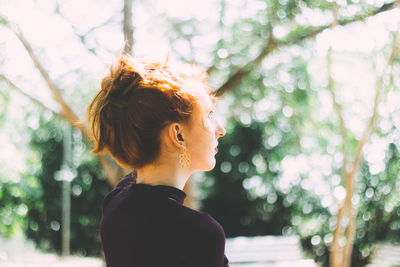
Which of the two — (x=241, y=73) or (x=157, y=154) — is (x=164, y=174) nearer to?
(x=157, y=154)

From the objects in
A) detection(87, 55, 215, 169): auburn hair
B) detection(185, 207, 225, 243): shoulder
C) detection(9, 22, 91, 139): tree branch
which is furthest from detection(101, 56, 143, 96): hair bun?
detection(9, 22, 91, 139): tree branch

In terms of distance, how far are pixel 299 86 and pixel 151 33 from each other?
139 centimetres

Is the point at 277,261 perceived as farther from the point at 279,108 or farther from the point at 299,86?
the point at 299,86

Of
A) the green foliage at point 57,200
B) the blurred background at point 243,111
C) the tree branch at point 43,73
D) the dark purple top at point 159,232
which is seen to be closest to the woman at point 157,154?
the dark purple top at point 159,232

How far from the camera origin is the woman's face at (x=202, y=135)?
786mm

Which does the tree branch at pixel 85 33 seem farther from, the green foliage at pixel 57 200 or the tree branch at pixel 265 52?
the green foliage at pixel 57 200

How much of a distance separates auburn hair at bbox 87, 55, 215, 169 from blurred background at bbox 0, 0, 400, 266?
8 centimetres

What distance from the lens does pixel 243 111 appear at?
15.8 feet

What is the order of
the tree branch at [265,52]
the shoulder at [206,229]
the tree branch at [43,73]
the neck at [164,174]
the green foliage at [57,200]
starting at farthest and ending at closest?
the green foliage at [57,200] → the tree branch at [265,52] → the tree branch at [43,73] → the neck at [164,174] → the shoulder at [206,229]

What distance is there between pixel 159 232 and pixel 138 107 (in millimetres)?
187

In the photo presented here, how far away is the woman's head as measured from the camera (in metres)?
0.74

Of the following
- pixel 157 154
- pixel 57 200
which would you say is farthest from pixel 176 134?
pixel 57 200

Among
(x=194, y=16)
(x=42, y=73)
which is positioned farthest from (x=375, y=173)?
(x=42, y=73)

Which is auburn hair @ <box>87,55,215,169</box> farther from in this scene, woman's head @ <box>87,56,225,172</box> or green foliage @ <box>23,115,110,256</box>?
green foliage @ <box>23,115,110,256</box>
